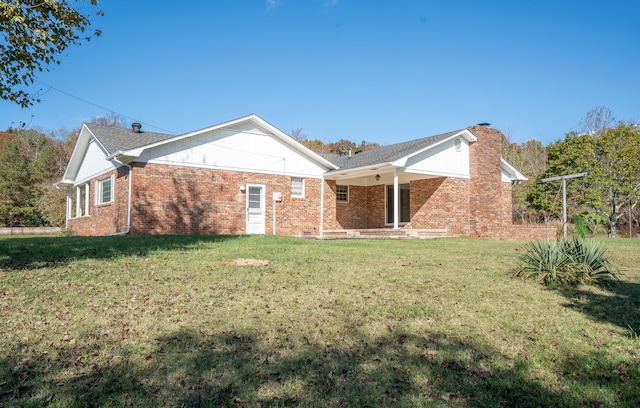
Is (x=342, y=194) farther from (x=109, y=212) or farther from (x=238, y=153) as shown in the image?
(x=109, y=212)

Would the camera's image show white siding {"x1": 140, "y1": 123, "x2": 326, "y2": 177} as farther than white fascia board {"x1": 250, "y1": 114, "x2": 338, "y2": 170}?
No

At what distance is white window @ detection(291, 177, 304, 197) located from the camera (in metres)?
19.1

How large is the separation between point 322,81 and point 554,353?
19.7 m

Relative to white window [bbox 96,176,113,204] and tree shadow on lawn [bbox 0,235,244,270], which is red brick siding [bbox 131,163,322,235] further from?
tree shadow on lawn [bbox 0,235,244,270]

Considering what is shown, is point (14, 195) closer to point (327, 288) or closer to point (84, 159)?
point (84, 159)

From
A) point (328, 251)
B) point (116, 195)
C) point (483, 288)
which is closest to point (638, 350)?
point (483, 288)

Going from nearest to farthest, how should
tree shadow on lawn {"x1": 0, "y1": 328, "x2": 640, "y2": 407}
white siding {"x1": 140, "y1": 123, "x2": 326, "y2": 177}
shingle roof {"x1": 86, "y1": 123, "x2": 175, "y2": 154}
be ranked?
tree shadow on lawn {"x1": 0, "y1": 328, "x2": 640, "y2": 407} < white siding {"x1": 140, "y1": 123, "x2": 326, "y2": 177} < shingle roof {"x1": 86, "y1": 123, "x2": 175, "y2": 154}

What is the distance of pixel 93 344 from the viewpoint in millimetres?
4426

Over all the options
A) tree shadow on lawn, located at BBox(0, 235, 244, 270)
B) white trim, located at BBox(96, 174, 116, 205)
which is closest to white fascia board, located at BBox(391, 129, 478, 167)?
tree shadow on lawn, located at BBox(0, 235, 244, 270)

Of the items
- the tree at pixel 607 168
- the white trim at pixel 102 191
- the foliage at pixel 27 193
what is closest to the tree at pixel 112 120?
the foliage at pixel 27 193

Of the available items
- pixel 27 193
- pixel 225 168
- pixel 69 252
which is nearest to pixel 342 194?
pixel 225 168

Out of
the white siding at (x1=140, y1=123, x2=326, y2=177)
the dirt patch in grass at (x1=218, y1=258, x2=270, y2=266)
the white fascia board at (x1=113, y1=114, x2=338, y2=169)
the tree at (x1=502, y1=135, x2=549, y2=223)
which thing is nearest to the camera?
the dirt patch in grass at (x1=218, y1=258, x2=270, y2=266)

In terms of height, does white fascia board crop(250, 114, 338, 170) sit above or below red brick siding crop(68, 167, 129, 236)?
above

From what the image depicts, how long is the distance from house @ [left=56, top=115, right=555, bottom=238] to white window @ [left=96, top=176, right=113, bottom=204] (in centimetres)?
9
